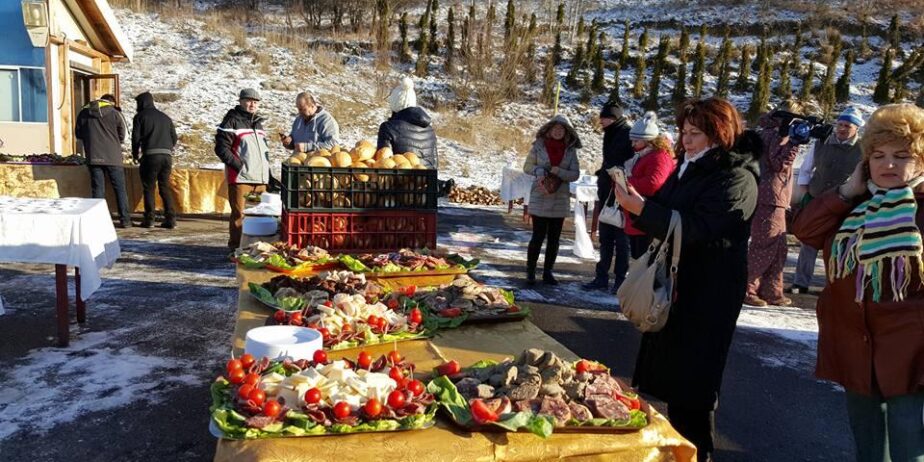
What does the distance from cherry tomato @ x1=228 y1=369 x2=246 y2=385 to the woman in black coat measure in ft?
5.26

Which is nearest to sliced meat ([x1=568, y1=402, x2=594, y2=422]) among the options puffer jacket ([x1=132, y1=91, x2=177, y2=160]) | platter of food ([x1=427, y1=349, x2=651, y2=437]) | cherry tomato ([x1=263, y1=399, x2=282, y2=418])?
platter of food ([x1=427, y1=349, x2=651, y2=437])

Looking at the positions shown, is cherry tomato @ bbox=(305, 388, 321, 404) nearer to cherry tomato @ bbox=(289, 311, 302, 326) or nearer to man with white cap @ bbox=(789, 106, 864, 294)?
cherry tomato @ bbox=(289, 311, 302, 326)

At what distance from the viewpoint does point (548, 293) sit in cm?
679

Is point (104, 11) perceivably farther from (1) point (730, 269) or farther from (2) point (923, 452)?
(2) point (923, 452)

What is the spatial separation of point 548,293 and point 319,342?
4.63 m

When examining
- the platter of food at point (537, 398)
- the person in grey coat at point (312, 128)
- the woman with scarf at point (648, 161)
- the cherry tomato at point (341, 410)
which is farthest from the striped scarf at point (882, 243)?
the person in grey coat at point (312, 128)

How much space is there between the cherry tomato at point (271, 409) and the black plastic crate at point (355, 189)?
236 cm

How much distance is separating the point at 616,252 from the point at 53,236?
15.8 feet

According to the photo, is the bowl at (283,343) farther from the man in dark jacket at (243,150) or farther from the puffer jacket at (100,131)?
the puffer jacket at (100,131)

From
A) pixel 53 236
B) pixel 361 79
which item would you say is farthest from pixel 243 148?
pixel 361 79

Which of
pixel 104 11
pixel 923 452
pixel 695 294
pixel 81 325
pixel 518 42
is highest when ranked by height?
pixel 518 42

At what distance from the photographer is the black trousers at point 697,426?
290 centimetres

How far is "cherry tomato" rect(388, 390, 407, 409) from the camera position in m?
1.98

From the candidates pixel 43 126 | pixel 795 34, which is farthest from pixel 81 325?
pixel 795 34
